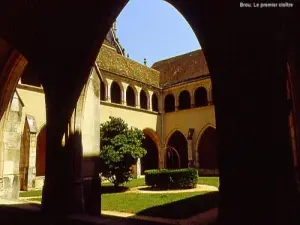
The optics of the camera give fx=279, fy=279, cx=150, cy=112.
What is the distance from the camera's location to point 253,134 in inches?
60.6

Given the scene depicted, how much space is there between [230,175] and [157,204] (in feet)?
23.5

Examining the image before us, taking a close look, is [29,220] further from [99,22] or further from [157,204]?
[157,204]

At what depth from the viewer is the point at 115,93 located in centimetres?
1967

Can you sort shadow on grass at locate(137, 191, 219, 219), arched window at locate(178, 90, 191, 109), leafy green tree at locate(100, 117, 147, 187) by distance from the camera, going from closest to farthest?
shadow on grass at locate(137, 191, 219, 219) < leafy green tree at locate(100, 117, 147, 187) < arched window at locate(178, 90, 191, 109)

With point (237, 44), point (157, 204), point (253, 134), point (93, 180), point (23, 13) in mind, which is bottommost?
point (157, 204)

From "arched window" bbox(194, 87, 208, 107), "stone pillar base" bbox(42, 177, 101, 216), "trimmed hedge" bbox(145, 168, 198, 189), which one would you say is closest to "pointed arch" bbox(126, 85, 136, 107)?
"arched window" bbox(194, 87, 208, 107)

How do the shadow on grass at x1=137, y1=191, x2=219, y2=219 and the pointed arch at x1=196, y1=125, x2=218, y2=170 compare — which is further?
the pointed arch at x1=196, y1=125, x2=218, y2=170

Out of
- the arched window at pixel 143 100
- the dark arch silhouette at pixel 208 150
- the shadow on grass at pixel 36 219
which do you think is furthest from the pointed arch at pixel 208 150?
the shadow on grass at pixel 36 219

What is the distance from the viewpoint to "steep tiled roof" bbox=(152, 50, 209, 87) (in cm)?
2159

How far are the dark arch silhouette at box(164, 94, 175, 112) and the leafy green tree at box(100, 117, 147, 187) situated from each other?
969 centimetres

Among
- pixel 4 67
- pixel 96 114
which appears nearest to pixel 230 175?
pixel 96 114

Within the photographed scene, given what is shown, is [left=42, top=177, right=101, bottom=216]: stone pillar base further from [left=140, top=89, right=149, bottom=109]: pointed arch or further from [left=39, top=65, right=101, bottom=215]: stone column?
[left=140, top=89, right=149, bottom=109]: pointed arch

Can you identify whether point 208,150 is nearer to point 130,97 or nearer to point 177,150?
point 177,150

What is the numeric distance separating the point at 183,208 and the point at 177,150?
1595 cm
